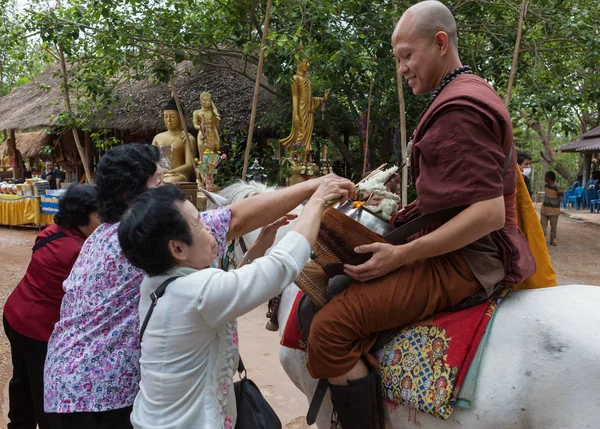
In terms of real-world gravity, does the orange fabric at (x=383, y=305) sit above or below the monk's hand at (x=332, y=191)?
below

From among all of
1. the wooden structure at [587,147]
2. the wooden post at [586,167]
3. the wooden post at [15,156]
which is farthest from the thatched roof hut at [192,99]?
the wooden post at [586,167]

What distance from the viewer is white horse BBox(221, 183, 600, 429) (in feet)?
5.35

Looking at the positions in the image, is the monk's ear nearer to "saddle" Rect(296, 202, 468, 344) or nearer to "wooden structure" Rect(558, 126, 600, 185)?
"saddle" Rect(296, 202, 468, 344)

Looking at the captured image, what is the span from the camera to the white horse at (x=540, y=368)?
1632 mm

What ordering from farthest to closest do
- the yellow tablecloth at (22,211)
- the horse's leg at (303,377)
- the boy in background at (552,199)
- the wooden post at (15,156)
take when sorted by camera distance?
1. the wooden post at (15,156)
2. the yellow tablecloth at (22,211)
3. the boy in background at (552,199)
4. the horse's leg at (303,377)

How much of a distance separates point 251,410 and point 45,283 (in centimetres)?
132

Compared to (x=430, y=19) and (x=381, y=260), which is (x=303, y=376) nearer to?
(x=381, y=260)

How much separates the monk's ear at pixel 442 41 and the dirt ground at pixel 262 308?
2.71 meters

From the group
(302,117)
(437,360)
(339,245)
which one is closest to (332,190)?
(339,245)

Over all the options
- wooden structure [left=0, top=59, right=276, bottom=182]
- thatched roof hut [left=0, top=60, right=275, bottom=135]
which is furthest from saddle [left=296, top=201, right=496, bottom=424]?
thatched roof hut [left=0, top=60, right=275, bottom=135]

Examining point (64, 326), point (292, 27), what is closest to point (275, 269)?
point (64, 326)

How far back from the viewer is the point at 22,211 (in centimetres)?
1170

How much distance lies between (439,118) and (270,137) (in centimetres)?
1008

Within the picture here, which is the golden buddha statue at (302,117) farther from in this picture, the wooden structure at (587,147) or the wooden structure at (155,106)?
the wooden structure at (587,147)
